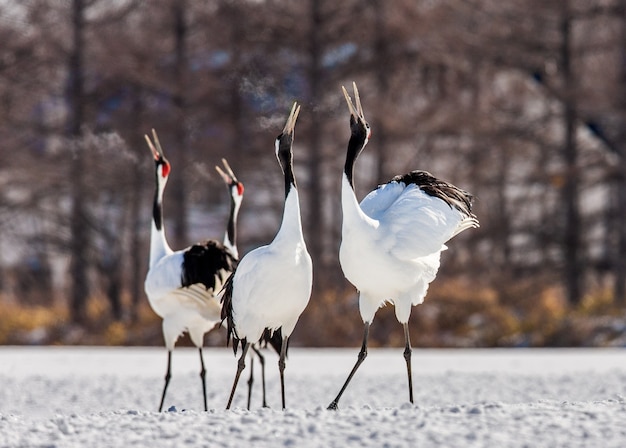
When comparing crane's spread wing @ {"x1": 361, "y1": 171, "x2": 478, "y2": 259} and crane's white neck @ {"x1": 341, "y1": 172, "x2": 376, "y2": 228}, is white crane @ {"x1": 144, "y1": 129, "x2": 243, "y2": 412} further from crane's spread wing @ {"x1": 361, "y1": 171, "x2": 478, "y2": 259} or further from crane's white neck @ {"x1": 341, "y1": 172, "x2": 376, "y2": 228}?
crane's white neck @ {"x1": 341, "y1": 172, "x2": 376, "y2": 228}

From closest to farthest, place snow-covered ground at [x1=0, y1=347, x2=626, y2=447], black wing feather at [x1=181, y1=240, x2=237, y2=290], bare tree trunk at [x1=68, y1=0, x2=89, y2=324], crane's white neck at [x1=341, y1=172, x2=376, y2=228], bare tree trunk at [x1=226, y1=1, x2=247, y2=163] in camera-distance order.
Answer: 1. snow-covered ground at [x1=0, y1=347, x2=626, y2=447]
2. crane's white neck at [x1=341, y1=172, x2=376, y2=228]
3. black wing feather at [x1=181, y1=240, x2=237, y2=290]
4. bare tree trunk at [x1=68, y1=0, x2=89, y2=324]
5. bare tree trunk at [x1=226, y1=1, x2=247, y2=163]

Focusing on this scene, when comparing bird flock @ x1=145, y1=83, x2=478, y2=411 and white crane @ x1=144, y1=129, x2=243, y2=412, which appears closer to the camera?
bird flock @ x1=145, y1=83, x2=478, y2=411

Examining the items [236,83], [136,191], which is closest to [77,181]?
[136,191]

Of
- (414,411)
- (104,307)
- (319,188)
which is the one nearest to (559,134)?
(319,188)

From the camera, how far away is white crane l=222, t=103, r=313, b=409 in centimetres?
712

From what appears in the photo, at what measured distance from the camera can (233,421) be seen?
5.62 meters

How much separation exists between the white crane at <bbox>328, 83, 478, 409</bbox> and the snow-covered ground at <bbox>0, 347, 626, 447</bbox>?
0.76m

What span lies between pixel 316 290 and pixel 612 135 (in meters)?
7.49

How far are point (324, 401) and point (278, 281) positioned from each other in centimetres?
323

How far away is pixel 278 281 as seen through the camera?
23.4 ft

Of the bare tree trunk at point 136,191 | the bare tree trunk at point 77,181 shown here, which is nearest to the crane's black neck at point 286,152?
the bare tree trunk at point 136,191

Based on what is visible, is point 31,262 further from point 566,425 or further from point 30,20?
point 566,425

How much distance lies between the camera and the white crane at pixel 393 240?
280 inches

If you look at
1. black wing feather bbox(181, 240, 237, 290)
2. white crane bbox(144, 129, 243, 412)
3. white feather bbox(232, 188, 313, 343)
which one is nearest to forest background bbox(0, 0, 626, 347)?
white crane bbox(144, 129, 243, 412)
